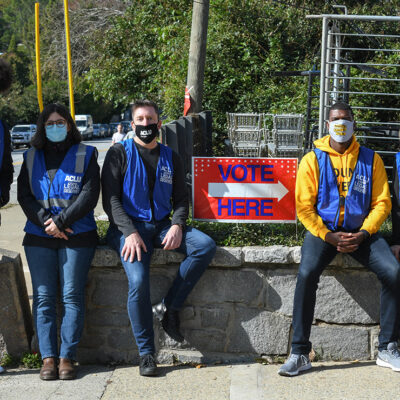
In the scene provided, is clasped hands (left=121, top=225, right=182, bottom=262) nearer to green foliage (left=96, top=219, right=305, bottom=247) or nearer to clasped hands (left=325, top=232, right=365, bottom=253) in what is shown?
green foliage (left=96, top=219, right=305, bottom=247)

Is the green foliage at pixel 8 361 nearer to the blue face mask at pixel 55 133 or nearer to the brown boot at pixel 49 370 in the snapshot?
the brown boot at pixel 49 370

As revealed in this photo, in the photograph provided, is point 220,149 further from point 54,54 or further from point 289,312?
point 54,54

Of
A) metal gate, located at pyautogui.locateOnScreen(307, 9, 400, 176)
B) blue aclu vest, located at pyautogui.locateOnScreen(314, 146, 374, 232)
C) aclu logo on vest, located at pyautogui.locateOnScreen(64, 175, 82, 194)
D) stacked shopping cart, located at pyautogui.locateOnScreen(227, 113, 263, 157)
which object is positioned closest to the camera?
blue aclu vest, located at pyautogui.locateOnScreen(314, 146, 374, 232)

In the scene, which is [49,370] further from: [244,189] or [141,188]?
[244,189]

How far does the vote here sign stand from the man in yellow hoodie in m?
0.42

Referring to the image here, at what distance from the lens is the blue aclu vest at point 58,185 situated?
4773 millimetres

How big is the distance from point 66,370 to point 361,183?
2567 millimetres

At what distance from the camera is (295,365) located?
15.2ft

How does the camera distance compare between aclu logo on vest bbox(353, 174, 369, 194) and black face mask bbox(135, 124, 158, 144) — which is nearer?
aclu logo on vest bbox(353, 174, 369, 194)

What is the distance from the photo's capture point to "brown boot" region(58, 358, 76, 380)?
4.62m

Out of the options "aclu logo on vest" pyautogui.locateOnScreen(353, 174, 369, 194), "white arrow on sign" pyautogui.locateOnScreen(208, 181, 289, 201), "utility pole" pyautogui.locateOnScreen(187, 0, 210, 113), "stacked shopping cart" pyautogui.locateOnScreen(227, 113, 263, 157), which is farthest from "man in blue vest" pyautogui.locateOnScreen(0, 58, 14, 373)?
"stacked shopping cart" pyautogui.locateOnScreen(227, 113, 263, 157)

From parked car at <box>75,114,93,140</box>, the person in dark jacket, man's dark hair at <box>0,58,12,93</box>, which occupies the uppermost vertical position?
man's dark hair at <box>0,58,12,93</box>

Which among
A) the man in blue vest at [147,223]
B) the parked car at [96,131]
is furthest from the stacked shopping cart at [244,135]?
the parked car at [96,131]

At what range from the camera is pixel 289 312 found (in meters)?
5.00
